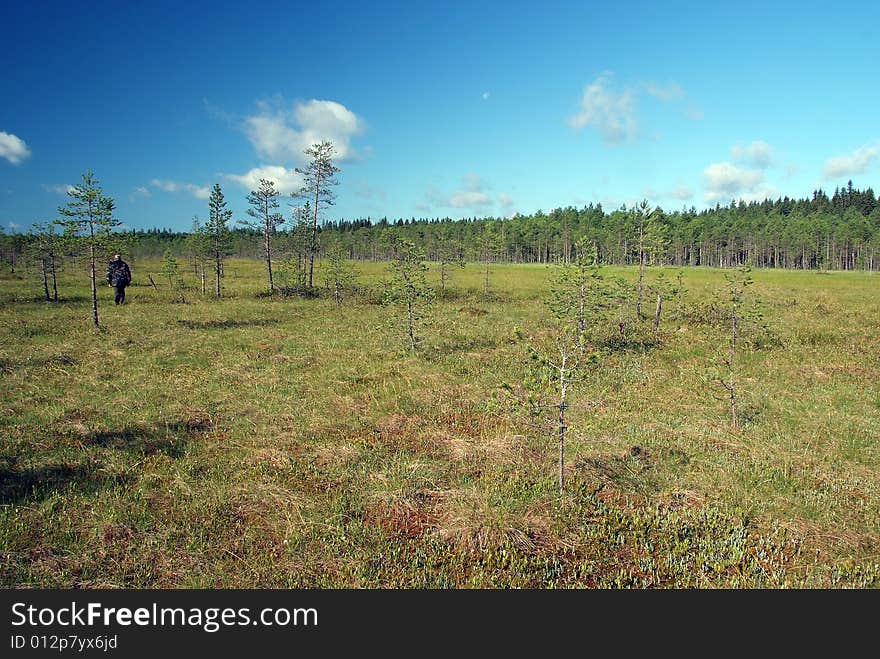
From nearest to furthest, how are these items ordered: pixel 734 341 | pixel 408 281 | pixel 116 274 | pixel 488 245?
pixel 408 281, pixel 734 341, pixel 116 274, pixel 488 245

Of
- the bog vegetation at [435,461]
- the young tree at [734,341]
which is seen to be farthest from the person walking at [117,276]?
the young tree at [734,341]

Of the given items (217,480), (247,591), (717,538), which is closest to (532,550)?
(717,538)

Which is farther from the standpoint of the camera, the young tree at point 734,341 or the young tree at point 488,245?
the young tree at point 488,245

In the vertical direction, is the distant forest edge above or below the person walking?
above

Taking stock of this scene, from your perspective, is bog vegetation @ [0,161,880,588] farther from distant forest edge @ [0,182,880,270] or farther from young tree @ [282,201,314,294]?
distant forest edge @ [0,182,880,270]

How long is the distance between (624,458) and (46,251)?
38.1 m

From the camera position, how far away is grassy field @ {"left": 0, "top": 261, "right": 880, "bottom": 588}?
5.37 meters

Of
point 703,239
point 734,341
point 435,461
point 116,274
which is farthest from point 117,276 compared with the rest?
point 703,239

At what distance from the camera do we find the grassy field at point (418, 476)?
5.37 meters

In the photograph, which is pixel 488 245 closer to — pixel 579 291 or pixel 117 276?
pixel 117 276

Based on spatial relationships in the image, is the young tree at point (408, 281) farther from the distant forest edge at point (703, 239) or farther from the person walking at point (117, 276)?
the distant forest edge at point (703, 239)

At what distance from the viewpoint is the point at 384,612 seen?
456cm

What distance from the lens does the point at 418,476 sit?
7.45m

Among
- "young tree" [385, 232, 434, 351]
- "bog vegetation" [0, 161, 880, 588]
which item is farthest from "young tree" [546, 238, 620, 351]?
"young tree" [385, 232, 434, 351]
